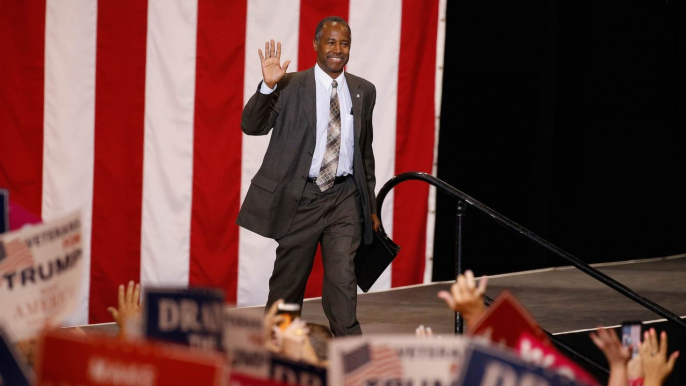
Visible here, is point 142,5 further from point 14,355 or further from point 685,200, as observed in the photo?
point 685,200

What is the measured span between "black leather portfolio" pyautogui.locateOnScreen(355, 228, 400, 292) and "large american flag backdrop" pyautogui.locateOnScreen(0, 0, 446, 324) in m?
1.20

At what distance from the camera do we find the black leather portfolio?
4172 mm

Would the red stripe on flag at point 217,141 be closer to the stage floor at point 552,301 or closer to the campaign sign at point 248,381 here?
the stage floor at point 552,301

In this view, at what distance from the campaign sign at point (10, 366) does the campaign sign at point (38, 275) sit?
17 centimetres

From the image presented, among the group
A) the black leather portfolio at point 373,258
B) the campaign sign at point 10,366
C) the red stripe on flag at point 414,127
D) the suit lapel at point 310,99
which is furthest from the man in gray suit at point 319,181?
the campaign sign at point 10,366

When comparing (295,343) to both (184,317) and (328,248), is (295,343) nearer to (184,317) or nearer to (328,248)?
(184,317)

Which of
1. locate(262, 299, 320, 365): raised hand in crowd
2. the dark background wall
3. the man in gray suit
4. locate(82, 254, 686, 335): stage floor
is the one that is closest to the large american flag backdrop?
locate(82, 254, 686, 335): stage floor

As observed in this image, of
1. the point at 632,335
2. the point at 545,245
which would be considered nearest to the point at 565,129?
the point at 545,245

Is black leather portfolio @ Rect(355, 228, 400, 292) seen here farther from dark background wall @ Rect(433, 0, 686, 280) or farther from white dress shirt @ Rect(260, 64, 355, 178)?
dark background wall @ Rect(433, 0, 686, 280)

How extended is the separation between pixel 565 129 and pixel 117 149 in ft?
10.3

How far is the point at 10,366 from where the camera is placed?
1.50 m

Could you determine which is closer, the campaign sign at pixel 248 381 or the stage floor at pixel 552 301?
the campaign sign at pixel 248 381

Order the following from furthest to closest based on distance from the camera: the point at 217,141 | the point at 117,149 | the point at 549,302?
the point at 549,302, the point at 217,141, the point at 117,149

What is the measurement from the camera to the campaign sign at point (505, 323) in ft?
5.51
